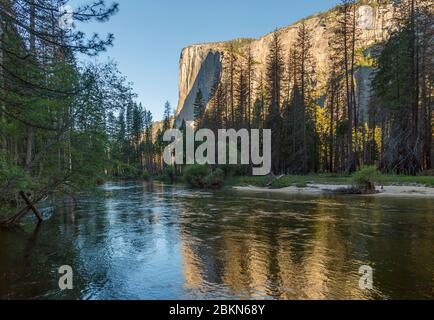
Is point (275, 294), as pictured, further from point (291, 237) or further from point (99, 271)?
point (291, 237)

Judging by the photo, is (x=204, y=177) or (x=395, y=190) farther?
(x=204, y=177)

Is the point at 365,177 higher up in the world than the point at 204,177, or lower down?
higher up

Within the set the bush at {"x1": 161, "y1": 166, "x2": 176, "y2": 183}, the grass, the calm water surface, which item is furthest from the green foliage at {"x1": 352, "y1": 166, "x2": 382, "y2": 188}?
the bush at {"x1": 161, "y1": 166, "x2": 176, "y2": 183}

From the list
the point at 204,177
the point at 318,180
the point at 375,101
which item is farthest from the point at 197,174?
the point at 375,101

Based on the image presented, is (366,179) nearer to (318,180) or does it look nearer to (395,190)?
(395,190)

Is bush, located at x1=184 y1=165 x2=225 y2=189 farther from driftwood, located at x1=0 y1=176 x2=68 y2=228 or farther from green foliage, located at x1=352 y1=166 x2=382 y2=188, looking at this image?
driftwood, located at x1=0 y1=176 x2=68 y2=228

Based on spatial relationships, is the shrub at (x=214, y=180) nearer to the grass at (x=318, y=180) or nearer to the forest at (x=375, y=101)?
the grass at (x=318, y=180)

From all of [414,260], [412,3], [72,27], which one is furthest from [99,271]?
[412,3]

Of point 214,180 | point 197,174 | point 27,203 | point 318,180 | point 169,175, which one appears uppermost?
point 197,174

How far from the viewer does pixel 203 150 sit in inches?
2012

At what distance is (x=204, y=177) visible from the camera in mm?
40938

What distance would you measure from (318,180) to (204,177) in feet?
44.4
